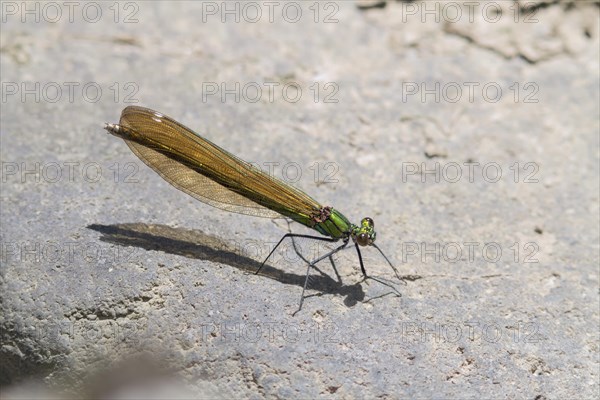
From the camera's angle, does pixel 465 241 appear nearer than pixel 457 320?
No

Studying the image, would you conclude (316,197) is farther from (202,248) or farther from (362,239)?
(202,248)

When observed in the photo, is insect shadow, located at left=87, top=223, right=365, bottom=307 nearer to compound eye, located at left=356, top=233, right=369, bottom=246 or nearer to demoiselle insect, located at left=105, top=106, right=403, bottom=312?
demoiselle insect, located at left=105, top=106, right=403, bottom=312

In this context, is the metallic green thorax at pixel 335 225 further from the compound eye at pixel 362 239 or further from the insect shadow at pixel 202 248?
the insect shadow at pixel 202 248

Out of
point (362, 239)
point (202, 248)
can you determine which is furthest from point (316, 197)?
point (202, 248)

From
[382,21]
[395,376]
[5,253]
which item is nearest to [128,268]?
[5,253]

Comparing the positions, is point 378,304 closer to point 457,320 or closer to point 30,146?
point 457,320

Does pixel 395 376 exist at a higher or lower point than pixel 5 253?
lower

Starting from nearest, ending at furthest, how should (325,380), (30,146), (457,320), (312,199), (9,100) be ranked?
(325,380), (457,320), (312,199), (30,146), (9,100)
